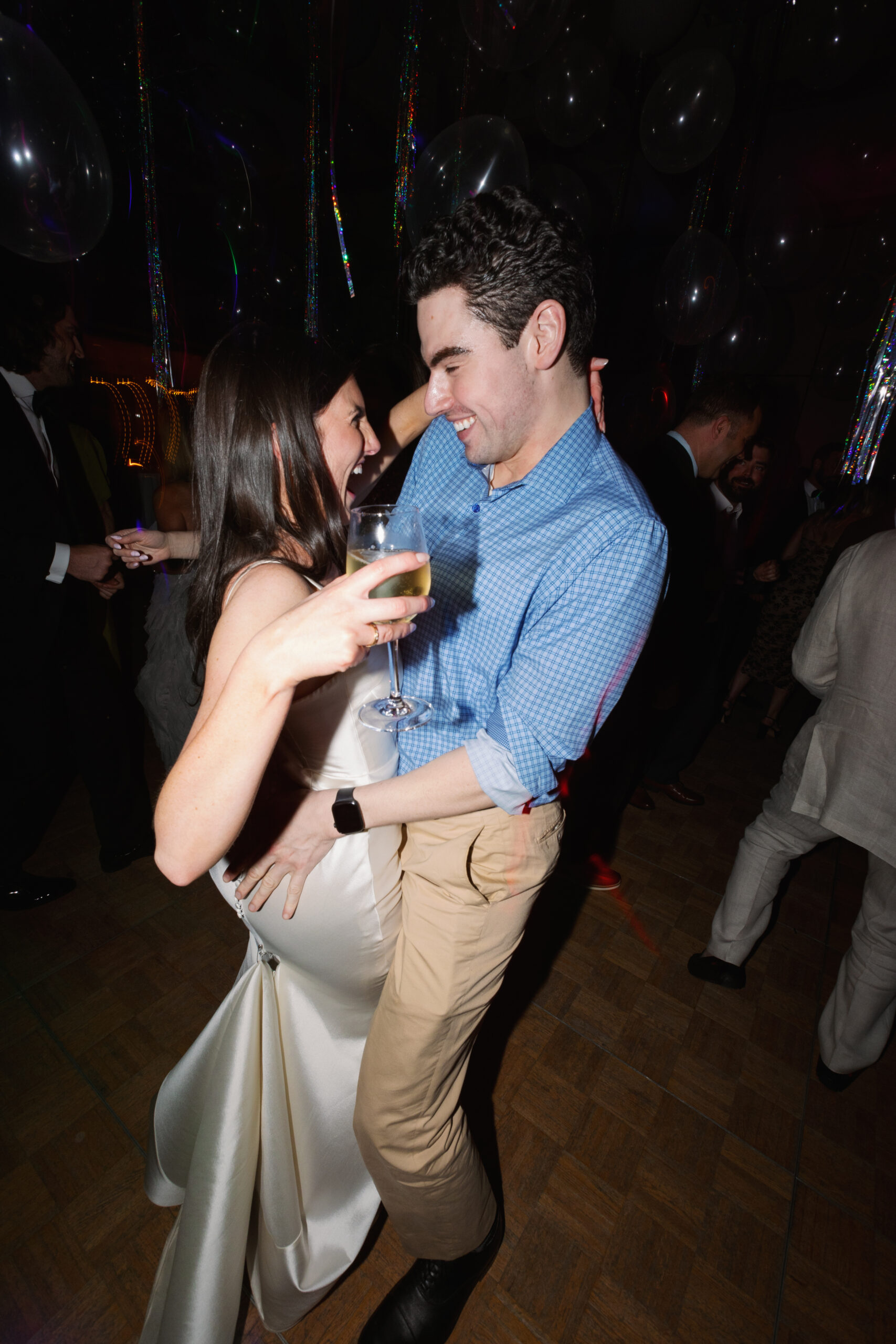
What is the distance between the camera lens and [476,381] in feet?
4.04

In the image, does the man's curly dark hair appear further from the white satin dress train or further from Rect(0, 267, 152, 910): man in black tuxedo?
Rect(0, 267, 152, 910): man in black tuxedo

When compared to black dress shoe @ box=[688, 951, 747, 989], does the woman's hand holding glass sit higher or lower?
higher

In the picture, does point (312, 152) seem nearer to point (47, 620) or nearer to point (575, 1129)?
point (47, 620)

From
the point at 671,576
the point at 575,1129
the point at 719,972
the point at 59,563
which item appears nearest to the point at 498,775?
the point at 575,1129

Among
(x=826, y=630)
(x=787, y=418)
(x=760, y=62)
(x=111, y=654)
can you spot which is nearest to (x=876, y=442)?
(x=787, y=418)

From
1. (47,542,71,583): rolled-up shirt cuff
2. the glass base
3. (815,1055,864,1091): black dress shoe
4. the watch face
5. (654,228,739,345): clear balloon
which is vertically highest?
(654,228,739,345): clear balloon

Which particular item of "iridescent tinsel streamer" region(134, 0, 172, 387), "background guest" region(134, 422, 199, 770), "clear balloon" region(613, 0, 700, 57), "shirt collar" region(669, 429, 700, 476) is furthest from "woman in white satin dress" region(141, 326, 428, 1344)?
"clear balloon" region(613, 0, 700, 57)

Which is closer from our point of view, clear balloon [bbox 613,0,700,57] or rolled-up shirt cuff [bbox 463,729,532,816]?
rolled-up shirt cuff [bbox 463,729,532,816]

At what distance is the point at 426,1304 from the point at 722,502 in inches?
141

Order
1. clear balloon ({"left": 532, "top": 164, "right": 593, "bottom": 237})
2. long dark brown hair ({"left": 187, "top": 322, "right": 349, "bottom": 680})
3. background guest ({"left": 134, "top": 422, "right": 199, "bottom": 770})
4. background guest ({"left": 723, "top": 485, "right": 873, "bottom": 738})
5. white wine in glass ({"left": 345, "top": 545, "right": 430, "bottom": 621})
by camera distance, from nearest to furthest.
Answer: white wine in glass ({"left": 345, "top": 545, "right": 430, "bottom": 621}) → long dark brown hair ({"left": 187, "top": 322, "right": 349, "bottom": 680}) → background guest ({"left": 134, "top": 422, "right": 199, "bottom": 770}) → background guest ({"left": 723, "top": 485, "right": 873, "bottom": 738}) → clear balloon ({"left": 532, "top": 164, "right": 593, "bottom": 237})

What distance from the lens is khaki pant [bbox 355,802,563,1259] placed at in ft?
3.82

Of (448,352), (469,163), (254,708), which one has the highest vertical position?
(469,163)

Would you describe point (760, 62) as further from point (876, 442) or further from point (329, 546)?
point (329, 546)

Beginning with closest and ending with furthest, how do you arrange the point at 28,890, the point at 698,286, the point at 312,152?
the point at 28,890, the point at 312,152, the point at 698,286
